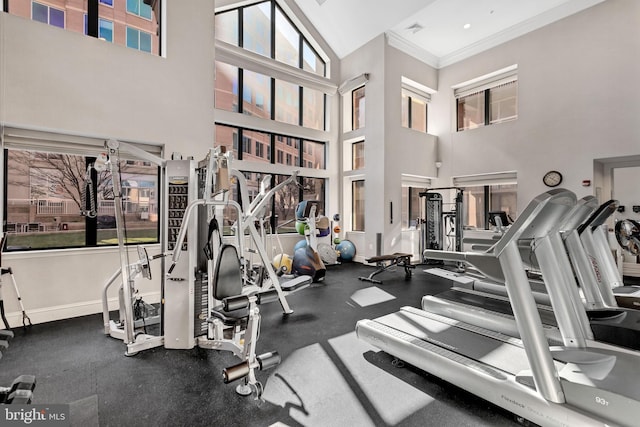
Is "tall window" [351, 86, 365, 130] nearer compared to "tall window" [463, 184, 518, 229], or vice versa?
"tall window" [463, 184, 518, 229]

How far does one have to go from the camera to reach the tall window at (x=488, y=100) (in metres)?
6.74

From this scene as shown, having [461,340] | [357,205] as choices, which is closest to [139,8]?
[357,205]

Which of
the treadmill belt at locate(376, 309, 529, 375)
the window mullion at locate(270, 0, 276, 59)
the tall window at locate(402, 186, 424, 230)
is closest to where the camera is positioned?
the treadmill belt at locate(376, 309, 529, 375)

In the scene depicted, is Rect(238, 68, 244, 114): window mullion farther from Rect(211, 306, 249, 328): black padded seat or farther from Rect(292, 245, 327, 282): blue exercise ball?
Rect(211, 306, 249, 328): black padded seat

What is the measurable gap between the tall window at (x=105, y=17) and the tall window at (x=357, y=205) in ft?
16.5

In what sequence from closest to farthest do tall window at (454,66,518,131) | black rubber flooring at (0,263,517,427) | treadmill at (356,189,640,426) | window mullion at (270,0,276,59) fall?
treadmill at (356,189,640,426) < black rubber flooring at (0,263,517,427) < window mullion at (270,0,276,59) < tall window at (454,66,518,131)

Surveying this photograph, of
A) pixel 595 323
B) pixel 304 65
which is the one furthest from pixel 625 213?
pixel 304 65

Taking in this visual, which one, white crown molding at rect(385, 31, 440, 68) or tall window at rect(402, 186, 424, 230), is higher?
white crown molding at rect(385, 31, 440, 68)

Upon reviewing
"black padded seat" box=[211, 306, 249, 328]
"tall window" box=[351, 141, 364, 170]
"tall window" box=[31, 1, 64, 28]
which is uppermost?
"tall window" box=[31, 1, 64, 28]

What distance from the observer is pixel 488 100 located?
7172 mm

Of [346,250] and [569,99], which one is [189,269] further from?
[569,99]

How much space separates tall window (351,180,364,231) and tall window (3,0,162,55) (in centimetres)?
504

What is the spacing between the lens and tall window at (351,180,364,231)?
24.9 ft

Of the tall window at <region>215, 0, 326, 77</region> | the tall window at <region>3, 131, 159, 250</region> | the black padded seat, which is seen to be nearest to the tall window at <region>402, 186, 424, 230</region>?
the tall window at <region>215, 0, 326, 77</region>
